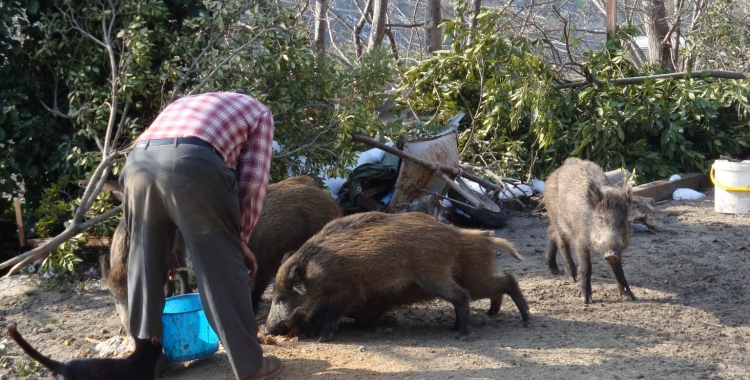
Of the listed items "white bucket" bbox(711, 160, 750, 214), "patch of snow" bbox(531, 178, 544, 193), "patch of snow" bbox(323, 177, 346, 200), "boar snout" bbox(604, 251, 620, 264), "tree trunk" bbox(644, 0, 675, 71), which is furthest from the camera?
"tree trunk" bbox(644, 0, 675, 71)

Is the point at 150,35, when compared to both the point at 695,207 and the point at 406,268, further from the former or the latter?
the point at 695,207

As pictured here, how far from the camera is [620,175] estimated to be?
9484mm

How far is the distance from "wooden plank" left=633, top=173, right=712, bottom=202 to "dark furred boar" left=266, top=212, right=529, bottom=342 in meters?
4.83

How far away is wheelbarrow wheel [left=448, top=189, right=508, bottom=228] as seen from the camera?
28.4 ft

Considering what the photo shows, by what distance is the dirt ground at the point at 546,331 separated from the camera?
472cm

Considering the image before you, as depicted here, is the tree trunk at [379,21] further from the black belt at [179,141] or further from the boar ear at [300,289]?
the black belt at [179,141]

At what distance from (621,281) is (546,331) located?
1.11 meters

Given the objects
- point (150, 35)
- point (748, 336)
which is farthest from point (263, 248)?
point (748, 336)

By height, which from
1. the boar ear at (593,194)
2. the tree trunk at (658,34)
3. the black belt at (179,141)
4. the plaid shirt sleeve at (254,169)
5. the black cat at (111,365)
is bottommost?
the black cat at (111,365)

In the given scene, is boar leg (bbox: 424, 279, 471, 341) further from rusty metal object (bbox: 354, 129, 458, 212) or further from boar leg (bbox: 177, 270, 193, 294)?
rusty metal object (bbox: 354, 129, 458, 212)

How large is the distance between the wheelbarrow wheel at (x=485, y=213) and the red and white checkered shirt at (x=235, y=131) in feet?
14.9

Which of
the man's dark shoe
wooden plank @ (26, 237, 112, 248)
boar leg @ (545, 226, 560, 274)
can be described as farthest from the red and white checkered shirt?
boar leg @ (545, 226, 560, 274)

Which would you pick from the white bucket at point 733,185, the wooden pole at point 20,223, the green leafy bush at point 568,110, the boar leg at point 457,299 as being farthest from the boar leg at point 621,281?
the wooden pole at point 20,223

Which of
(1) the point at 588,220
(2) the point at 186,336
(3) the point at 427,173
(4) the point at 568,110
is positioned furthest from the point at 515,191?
(2) the point at 186,336
